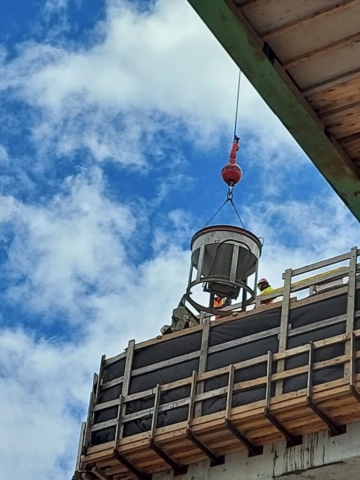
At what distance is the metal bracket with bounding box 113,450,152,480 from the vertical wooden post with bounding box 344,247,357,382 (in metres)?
5.30

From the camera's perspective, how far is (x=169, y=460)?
20.4m

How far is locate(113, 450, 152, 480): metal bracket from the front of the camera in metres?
20.6

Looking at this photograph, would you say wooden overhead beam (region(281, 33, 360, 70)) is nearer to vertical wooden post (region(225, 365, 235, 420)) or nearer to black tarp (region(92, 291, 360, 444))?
black tarp (region(92, 291, 360, 444))

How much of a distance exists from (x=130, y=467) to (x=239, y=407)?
3.14 meters

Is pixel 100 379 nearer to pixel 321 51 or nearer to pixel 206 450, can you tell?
pixel 206 450

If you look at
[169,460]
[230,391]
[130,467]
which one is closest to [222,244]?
[230,391]

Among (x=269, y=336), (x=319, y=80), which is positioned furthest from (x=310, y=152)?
(x=269, y=336)

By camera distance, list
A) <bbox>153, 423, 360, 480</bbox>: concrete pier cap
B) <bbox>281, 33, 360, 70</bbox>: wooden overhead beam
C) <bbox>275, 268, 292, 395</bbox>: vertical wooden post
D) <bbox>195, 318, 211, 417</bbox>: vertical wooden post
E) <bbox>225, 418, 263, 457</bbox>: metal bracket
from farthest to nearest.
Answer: <bbox>195, 318, 211, 417</bbox>: vertical wooden post, <bbox>225, 418, 263, 457</bbox>: metal bracket, <bbox>275, 268, 292, 395</bbox>: vertical wooden post, <bbox>153, 423, 360, 480</bbox>: concrete pier cap, <bbox>281, 33, 360, 70</bbox>: wooden overhead beam

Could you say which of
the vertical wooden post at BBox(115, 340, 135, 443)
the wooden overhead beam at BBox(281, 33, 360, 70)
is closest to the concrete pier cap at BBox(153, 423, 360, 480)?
the vertical wooden post at BBox(115, 340, 135, 443)

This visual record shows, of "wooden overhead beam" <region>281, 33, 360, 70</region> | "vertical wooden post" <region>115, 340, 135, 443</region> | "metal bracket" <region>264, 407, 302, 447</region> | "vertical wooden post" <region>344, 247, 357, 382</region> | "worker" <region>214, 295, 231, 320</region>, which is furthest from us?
"worker" <region>214, 295, 231, 320</region>

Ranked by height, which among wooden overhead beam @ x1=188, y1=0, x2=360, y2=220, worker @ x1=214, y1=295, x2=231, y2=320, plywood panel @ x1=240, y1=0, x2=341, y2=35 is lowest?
wooden overhead beam @ x1=188, y1=0, x2=360, y2=220

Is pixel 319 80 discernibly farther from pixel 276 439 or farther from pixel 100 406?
pixel 100 406

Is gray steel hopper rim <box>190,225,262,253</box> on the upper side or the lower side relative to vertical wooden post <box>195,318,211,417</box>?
upper

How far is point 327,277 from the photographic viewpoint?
2025cm
